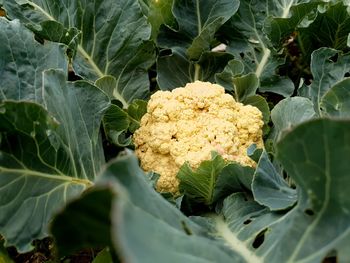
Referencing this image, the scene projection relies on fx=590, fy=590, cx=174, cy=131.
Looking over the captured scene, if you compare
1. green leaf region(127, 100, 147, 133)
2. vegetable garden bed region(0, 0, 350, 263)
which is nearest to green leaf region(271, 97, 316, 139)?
vegetable garden bed region(0, 0, 350, 263)

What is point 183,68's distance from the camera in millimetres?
1852

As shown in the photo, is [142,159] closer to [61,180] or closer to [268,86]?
[61,180]

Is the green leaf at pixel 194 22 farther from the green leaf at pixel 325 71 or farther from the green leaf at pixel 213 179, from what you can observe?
the green leaf at pixel 213 179

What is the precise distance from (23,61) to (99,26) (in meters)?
0.33

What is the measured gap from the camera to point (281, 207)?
127cm

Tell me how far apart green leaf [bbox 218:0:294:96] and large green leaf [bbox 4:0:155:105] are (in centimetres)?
31

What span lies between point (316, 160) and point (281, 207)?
362 millimetres

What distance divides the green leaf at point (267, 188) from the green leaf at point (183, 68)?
0.57 meters

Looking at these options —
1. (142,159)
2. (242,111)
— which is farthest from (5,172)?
(242,111)

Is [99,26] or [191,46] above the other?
[99,26]

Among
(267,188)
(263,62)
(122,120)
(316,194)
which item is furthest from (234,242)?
(263,62)

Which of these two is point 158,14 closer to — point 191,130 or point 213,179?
point 191,130

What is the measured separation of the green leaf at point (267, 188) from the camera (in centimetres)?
130

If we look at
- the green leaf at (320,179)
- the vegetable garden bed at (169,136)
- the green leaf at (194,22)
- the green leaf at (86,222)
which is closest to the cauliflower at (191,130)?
the vegetable garden bed at (169,136)
